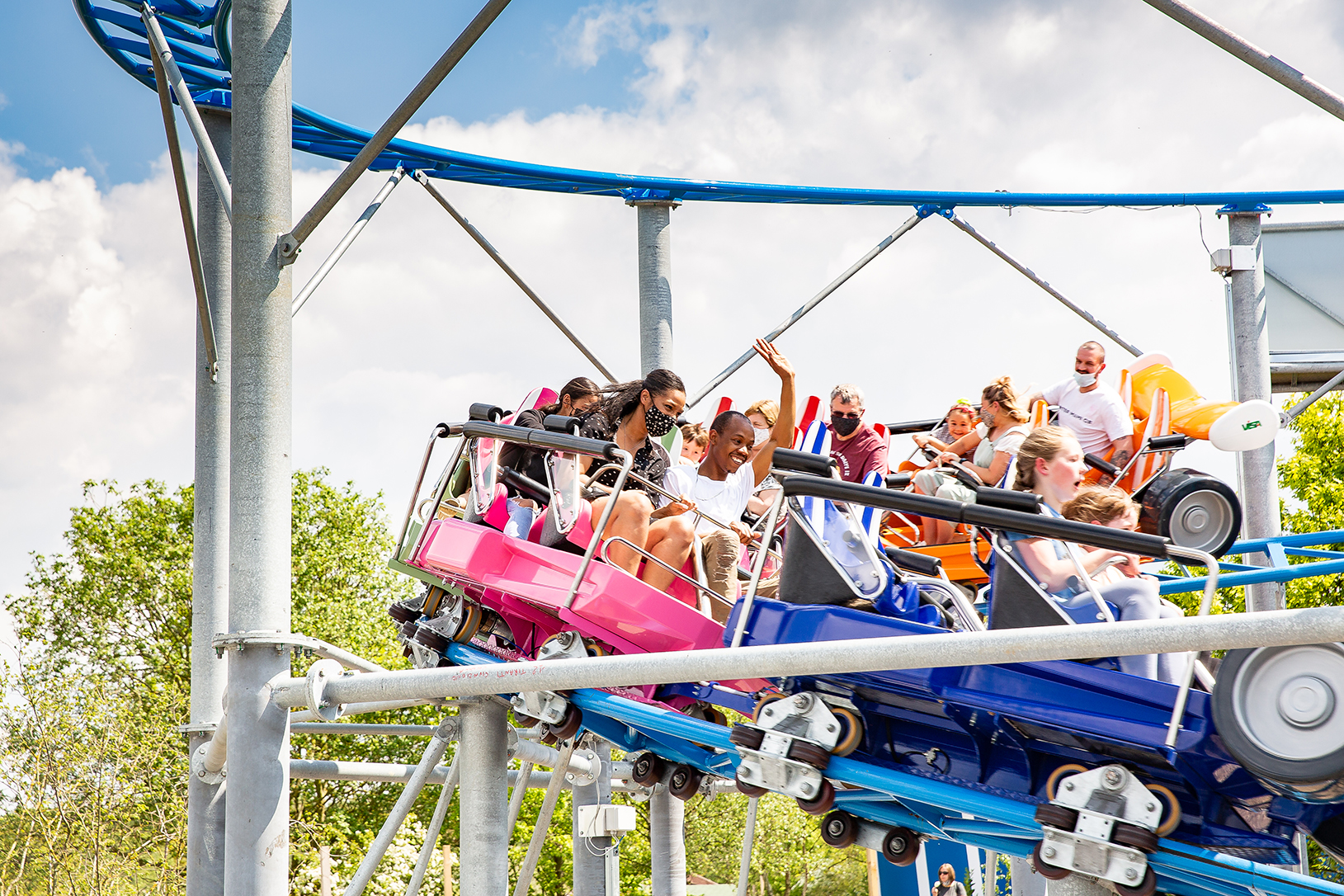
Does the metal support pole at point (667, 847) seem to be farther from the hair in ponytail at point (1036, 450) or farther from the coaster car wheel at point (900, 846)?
the hair in ponytail at point (1036, 450)

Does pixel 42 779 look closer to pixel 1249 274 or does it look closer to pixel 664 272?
pixel 664 272

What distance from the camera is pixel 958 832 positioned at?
15.9ft

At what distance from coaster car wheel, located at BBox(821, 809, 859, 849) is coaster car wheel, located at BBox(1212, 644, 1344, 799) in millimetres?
Answer: 1880

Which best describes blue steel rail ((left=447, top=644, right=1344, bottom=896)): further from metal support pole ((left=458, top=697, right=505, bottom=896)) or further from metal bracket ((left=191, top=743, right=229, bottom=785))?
metal bracket ((left=191, top=743, right=229, bottom=785))

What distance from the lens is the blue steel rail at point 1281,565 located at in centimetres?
486

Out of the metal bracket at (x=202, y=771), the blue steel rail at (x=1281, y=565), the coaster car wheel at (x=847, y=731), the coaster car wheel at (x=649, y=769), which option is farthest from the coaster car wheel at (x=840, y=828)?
the metal bracket at (x=202, y=771)

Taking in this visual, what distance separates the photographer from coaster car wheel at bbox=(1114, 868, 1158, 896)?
3875 millimetres

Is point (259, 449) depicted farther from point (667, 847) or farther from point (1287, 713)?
point (667, 847)

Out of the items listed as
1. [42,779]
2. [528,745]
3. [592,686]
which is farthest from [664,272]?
[42,779]

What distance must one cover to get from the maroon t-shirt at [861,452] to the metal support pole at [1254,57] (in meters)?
2.92

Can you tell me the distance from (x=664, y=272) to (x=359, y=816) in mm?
17378

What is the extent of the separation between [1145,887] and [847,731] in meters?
1.05

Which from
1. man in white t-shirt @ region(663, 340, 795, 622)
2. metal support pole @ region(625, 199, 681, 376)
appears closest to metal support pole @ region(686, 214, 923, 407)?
metal support pole @ region(625, 199, 681, 376)

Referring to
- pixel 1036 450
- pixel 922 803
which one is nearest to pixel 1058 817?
pixel 922 803
